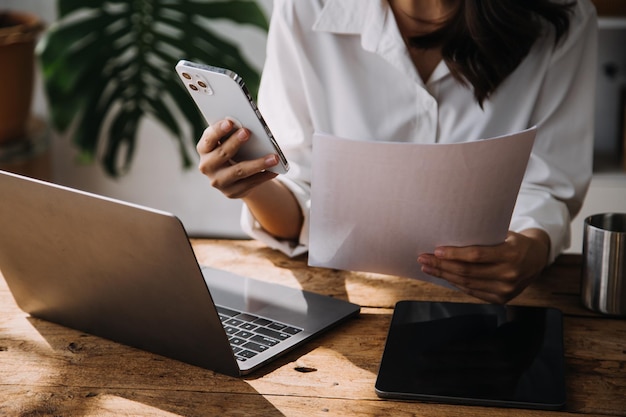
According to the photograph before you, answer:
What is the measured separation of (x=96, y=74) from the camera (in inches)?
104

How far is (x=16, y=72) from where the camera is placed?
2.53 m

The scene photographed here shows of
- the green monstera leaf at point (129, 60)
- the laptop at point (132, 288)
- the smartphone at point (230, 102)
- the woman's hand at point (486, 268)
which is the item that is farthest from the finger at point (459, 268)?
the green monstera leaf at point (129, 60)

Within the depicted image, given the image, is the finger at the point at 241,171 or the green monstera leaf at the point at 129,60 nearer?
the finger at the point at 241,171

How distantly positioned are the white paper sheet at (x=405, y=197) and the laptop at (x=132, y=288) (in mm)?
89

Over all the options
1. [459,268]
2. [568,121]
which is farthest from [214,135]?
[568,121]

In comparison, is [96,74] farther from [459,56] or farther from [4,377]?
[4,377]

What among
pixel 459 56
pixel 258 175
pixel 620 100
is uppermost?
pixel 459 56

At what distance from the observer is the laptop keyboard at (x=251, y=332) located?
101 centimetres

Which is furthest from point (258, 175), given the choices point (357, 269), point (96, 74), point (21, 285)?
point (96, 74)

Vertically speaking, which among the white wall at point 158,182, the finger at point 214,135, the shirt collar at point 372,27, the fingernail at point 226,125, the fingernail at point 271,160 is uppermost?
the shirt collar at point 372,27

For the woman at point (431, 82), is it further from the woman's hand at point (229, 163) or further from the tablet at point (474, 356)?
the tablet at point (474, 356)

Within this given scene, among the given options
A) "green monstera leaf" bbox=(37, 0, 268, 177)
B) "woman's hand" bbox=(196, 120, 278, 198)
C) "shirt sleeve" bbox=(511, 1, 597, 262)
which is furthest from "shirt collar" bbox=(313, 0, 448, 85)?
"green monstera leaf" bbox=(37, 0, 268, 177)

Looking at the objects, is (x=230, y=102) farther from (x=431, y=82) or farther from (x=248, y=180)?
(x=431, y=82)

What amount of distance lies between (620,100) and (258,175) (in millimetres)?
1728
